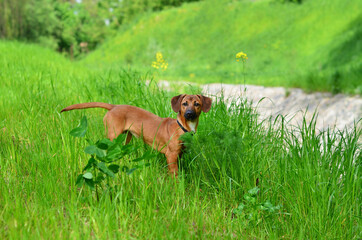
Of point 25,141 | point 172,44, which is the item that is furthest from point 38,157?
point 172,44

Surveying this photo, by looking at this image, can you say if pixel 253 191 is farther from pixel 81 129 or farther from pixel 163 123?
pixel 81 129

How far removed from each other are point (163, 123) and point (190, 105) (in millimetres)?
332

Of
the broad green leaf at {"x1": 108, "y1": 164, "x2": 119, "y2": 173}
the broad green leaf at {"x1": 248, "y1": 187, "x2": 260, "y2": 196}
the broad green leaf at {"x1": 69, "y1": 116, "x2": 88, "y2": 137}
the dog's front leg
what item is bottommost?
the broad green leaf at {"x1": 248, "y1": 187, "x2": 260, "y2": 196}

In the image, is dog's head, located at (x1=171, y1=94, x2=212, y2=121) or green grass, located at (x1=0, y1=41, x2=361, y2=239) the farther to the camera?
dog's head, located at (x1=171, y1=94, x2=212, y2=121)

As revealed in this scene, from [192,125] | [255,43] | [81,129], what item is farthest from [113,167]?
[255,43]

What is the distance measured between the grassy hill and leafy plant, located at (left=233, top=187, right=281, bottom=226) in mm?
5843

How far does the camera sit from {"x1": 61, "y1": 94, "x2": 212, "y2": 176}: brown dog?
2639 mm

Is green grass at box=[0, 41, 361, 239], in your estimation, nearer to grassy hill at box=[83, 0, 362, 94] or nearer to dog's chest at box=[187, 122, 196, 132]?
dog's chest at box=[187, 122, 196, 132]

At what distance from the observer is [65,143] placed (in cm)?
250

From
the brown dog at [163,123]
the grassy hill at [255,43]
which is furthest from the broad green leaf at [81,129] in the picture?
the grassy hill at [255,43]

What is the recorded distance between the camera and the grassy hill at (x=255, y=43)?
962 centimetres

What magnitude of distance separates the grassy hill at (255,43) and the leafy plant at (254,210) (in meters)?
5.84

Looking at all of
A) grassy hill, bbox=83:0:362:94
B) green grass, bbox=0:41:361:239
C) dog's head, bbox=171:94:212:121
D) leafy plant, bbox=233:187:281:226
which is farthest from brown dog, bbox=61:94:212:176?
grassy hill, bbox=83:0:362:94

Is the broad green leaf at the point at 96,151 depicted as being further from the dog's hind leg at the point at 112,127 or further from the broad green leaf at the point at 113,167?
the dog's hind leg at the point at 112,127
